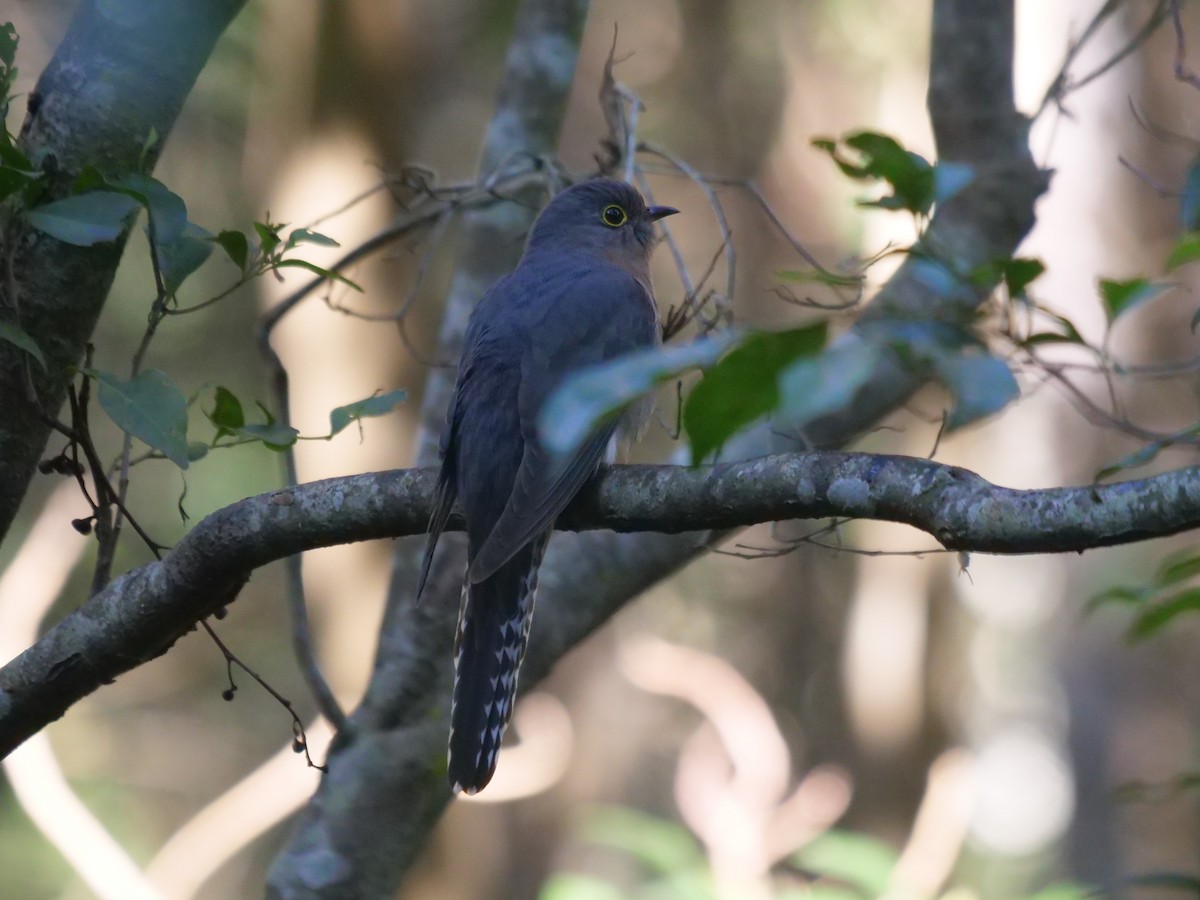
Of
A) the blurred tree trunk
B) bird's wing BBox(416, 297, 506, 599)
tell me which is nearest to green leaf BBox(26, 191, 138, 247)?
the blurred tree trunk

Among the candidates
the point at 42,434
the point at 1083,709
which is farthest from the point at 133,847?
the point at 42,434

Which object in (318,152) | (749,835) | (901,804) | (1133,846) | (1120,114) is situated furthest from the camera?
(1133,846)

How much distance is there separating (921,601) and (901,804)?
1684 mm

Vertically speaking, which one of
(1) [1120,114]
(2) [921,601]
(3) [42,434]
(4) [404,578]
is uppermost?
(1) [1120,114]

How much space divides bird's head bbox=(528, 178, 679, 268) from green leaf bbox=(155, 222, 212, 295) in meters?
2.14

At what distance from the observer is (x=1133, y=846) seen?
436 inches

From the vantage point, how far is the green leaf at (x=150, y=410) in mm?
2396

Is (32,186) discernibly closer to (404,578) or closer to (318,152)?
(404,578)

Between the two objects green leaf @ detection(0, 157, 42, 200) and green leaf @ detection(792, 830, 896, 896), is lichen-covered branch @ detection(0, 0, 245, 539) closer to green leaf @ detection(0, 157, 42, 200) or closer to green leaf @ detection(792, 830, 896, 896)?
green leaf @ detection(0, 157, 42, 200)

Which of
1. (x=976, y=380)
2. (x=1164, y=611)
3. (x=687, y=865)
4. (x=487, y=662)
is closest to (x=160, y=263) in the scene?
(x=487, y=662)

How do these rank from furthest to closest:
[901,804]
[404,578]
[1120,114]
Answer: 1. [1120,114]
2. [901,804]
3. [404,578]

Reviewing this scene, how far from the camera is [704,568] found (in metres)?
11.8

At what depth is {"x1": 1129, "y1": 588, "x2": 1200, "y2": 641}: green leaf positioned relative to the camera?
263 centimetres

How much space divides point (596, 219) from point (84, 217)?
8.94ft
